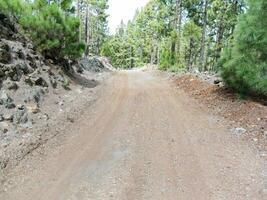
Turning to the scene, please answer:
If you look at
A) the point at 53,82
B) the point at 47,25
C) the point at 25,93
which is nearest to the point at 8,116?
the point at 25,93

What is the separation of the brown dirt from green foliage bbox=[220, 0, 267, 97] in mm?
701

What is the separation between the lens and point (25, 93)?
1095 centimetres

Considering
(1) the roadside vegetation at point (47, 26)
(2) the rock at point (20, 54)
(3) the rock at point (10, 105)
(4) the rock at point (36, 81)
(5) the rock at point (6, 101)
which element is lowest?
(3) the rock at point (10, 105)

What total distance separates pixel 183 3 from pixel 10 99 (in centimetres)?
2164

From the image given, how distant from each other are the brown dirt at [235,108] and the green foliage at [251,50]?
70 cm

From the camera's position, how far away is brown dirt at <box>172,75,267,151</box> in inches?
378

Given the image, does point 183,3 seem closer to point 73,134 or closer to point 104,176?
point 73,134

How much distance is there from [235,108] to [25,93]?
7065 millimetres

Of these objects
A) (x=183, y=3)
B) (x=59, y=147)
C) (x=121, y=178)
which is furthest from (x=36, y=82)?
(x=183, y=3)

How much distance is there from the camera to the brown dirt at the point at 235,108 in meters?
9.60

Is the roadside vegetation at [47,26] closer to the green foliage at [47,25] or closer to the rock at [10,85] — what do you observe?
the green foliage at [47,25]

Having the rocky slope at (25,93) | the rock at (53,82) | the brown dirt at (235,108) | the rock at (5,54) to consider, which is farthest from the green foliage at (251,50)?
the rock at (5,54)

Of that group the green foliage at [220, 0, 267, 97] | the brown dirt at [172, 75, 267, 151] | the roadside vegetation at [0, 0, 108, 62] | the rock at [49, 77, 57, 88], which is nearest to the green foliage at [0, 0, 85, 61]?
the roadside vegetation at [0, 0, 108, 62]

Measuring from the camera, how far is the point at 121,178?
686 centimetres
